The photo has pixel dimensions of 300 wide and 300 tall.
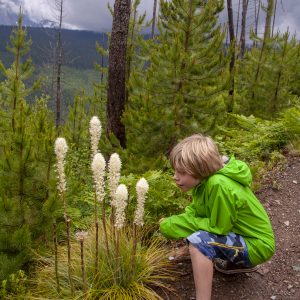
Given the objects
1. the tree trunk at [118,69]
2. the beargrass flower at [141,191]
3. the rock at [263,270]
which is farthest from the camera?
the tree trunk at [118,69]

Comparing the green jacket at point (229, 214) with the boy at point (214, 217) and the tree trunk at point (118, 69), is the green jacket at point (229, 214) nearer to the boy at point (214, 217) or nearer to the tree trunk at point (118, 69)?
the boy at point (214, 217)

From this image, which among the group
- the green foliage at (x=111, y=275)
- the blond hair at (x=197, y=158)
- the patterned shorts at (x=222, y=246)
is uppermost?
the blond hair at (x=197, y=158)

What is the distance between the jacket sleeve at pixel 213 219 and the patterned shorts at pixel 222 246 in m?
0.08

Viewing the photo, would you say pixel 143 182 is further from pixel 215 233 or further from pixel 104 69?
pixel 104 69

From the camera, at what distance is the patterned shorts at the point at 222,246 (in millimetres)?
2850

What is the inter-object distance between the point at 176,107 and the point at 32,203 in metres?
4.19

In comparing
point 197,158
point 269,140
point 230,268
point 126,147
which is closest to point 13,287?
point 230,268

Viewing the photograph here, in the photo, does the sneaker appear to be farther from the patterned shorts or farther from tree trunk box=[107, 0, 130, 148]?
tree trunk box=[107, 0, 130, 148]

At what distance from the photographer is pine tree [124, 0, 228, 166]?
24.7 ft

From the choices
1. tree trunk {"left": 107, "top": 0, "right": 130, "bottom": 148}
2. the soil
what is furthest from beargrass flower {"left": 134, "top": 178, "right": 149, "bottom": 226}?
tree trunk {"left": 107, "top": 0, "right": 130, "bottom": 148}

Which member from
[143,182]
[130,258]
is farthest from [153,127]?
[143,182]

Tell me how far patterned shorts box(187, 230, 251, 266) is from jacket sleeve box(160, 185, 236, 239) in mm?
75

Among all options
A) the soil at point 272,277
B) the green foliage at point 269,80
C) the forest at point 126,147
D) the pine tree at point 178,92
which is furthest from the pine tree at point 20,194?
the green foliage at point 269,80

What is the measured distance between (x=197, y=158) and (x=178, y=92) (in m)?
5.11
